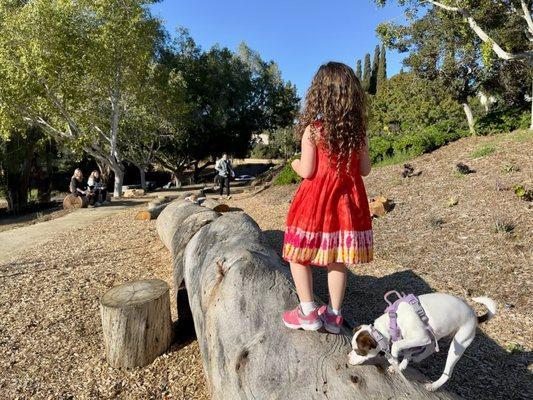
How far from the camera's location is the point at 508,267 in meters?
5.16

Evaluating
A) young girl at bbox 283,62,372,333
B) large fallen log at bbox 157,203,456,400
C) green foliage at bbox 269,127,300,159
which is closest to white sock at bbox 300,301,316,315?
young girl at bbox 283,62,372,333

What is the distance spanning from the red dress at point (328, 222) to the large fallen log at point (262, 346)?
502 mm

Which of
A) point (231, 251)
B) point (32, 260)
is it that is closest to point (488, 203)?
point (231, 251)

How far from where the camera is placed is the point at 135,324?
3.56 m

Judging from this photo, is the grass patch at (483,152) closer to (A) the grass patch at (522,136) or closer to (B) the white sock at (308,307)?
(A) the grass patch at (522,136)

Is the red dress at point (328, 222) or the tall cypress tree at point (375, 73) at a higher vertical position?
the tall cypress tree at point (375, 73)

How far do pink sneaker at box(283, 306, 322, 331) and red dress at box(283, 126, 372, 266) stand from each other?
1.06 ft

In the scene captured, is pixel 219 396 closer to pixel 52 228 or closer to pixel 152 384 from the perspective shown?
pixel 152 384

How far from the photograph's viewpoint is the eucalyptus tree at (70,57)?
13.6 m

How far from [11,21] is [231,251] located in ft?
47.3

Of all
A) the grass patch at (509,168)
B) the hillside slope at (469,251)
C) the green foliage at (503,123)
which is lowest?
the hillside slope at (469,251)

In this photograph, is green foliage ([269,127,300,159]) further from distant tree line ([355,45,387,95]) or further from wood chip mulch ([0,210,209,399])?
wood chip mulch ([0,210,209,399])

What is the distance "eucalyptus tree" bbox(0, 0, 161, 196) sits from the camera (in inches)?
535

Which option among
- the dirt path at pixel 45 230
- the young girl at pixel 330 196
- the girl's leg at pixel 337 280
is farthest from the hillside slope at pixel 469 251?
the dirt path at pixel 45 230
